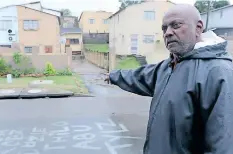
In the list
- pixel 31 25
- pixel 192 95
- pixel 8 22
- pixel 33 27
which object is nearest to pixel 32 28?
pixel 33 27

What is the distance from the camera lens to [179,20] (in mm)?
1683

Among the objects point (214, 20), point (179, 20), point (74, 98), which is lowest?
point (74, 98)

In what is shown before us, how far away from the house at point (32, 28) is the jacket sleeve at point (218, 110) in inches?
850

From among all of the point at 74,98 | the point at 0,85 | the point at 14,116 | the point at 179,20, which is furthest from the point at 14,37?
the point at 179,20

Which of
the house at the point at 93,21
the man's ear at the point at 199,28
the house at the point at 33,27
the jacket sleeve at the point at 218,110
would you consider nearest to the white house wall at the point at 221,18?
the house at the point at 33,27

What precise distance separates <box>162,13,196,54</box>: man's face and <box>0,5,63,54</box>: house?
21.3 meters

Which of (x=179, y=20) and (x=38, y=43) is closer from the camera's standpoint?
(x=179, y=20)

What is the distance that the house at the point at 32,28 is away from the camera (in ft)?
73.4

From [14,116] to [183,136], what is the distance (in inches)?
266

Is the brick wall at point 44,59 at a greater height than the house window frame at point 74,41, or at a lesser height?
lesser

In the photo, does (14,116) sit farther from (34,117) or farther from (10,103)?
(10,103)

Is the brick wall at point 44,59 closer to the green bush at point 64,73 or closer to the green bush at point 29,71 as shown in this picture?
the green bush at point 29,71

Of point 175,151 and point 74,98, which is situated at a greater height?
point 175,151

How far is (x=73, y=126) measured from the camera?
6730 mm
